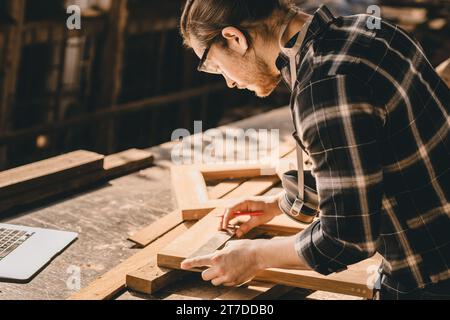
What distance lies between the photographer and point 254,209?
2.81 metres

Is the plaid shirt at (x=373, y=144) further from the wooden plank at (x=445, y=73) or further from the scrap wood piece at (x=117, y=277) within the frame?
the wooden plank at (x=445, y=73)

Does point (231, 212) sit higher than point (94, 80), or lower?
lower

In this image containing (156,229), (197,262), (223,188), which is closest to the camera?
(197,262)

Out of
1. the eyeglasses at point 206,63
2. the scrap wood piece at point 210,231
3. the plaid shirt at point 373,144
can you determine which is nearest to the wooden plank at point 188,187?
the scrap wood piece at point 210,231

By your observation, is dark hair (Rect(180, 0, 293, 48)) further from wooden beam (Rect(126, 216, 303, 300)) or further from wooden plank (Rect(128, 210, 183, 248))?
wooden plank (Rect(128, 210, 183, 248))

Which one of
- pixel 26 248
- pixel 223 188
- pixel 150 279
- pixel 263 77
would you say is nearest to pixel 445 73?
pixel 223 188

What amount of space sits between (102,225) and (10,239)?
471mm

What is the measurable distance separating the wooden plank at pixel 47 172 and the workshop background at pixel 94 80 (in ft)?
10.3

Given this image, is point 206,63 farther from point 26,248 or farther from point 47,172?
point 47,172

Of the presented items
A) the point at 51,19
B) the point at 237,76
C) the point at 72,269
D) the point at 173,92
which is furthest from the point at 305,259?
the point at 173,92

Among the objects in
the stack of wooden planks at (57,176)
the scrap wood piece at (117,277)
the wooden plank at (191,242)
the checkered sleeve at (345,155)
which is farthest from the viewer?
the stack of wooden planks at (57,176)

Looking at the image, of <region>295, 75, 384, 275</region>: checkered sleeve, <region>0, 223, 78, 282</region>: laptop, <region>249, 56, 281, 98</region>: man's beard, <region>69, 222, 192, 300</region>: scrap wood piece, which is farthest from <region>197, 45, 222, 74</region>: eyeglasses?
<region>0, 223, 78, 282</region>: laptop

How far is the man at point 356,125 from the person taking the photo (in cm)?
172

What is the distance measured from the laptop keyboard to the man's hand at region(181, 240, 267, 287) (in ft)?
2.94
